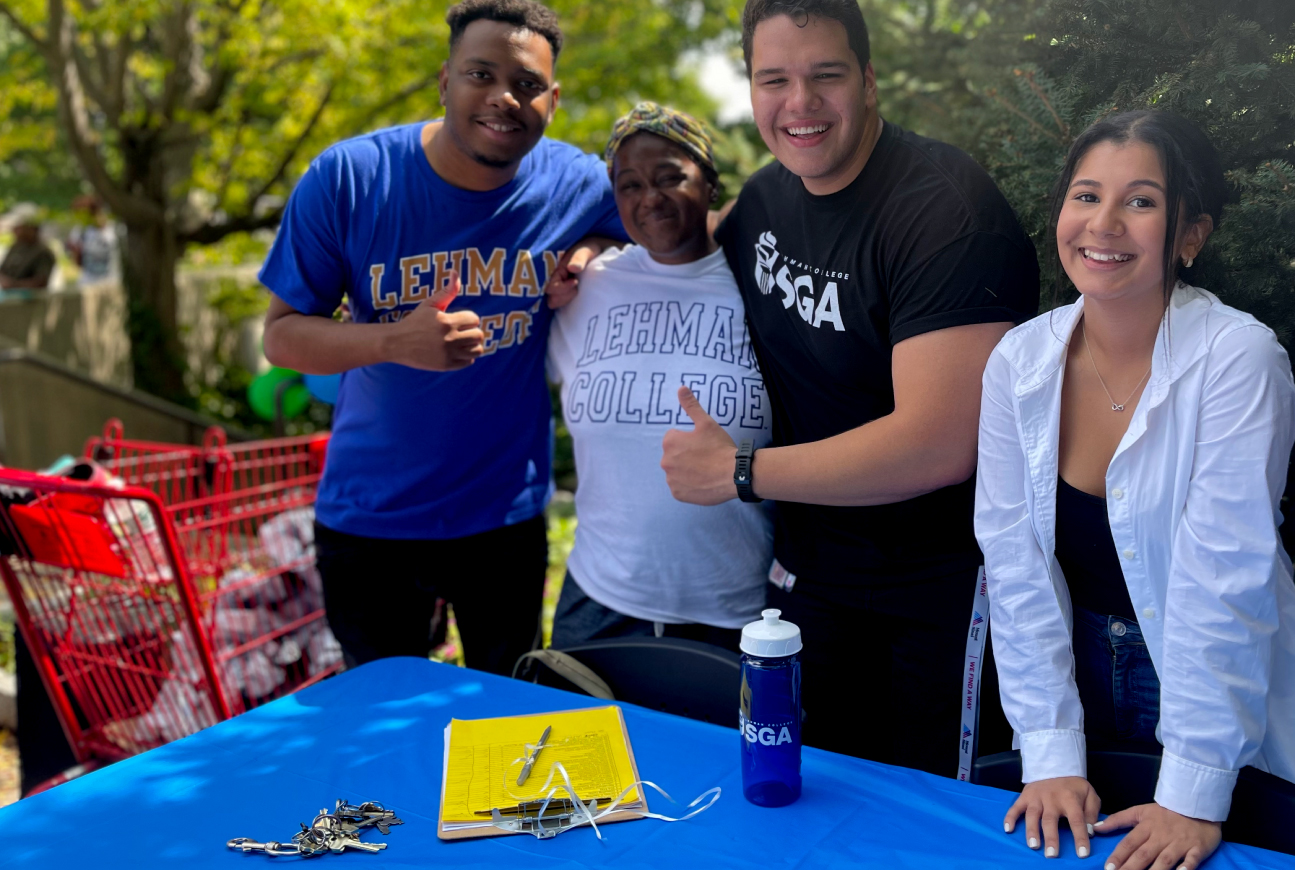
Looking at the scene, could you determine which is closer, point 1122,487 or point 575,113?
point 1122,487

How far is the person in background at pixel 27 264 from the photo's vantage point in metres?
10.3

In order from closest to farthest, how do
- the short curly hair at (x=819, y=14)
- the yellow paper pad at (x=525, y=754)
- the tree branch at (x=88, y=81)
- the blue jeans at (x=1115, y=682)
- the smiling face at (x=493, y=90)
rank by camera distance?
the yellow paper pad at (x=525, y=754), the blue jeans at (x=1115, y=682), the short curly hair at (x=819, y=14), the smiling face at (x=493, y=90), the tree branch at (x=88, y=81)

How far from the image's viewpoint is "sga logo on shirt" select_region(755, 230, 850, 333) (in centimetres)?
221

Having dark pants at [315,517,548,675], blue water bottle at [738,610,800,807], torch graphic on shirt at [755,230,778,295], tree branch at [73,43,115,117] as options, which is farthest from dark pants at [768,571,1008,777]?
tree branch at [73,43,115,117]

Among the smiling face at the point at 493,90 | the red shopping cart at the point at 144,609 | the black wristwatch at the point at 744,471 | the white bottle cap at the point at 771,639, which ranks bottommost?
the red shopping cart at the point at 144,609

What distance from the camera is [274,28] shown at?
26.7 feet

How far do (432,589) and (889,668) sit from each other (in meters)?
1.35

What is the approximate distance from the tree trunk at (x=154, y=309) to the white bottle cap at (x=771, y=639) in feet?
29.6

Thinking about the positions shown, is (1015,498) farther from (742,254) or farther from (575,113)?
(575,113)

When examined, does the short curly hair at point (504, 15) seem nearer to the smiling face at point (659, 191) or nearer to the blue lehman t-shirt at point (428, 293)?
the blue lehman t-shirt at point (428, 293)

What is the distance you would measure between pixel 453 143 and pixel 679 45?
8555 mm

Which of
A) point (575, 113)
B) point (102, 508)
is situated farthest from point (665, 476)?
point (575, 113)

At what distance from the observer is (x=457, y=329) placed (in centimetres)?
254

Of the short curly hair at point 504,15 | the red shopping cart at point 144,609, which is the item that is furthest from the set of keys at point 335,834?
the short curly hair at point 504,15
